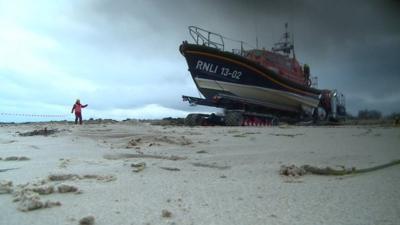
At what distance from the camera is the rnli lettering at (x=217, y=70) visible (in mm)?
14805

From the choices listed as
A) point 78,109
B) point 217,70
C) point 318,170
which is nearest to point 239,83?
point 217,70

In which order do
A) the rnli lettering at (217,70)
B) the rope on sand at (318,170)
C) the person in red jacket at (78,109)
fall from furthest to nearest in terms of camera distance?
the rnli lettering at (217,70) → the person in red jacket at (78,109) → the rope on sand at (318,170)

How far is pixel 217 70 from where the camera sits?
14867 millimetres

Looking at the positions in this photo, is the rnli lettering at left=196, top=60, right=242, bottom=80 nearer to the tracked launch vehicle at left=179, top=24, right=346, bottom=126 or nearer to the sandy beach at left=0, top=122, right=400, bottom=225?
the tracked launch vehicle at left=179, top=24, right=346, bottom=126

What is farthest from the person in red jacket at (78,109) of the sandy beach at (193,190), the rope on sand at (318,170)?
the rope on sand at (318,170)

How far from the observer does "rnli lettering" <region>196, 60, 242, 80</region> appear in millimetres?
14805

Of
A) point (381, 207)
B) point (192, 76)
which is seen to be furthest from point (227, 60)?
point (381, 207)

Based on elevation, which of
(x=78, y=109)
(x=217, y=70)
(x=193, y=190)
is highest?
(x=217, y=70)

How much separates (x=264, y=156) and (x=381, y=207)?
2.22 m

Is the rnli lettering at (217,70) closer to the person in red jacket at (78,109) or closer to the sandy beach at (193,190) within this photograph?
the person in red jacket at (78,109)

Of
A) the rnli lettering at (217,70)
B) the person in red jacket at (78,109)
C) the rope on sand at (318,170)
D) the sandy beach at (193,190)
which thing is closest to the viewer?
the sandy beach at (193,190)

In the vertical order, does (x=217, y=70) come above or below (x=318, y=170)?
above

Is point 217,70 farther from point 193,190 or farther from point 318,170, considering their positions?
point 193,190

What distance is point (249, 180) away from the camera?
3002mm
